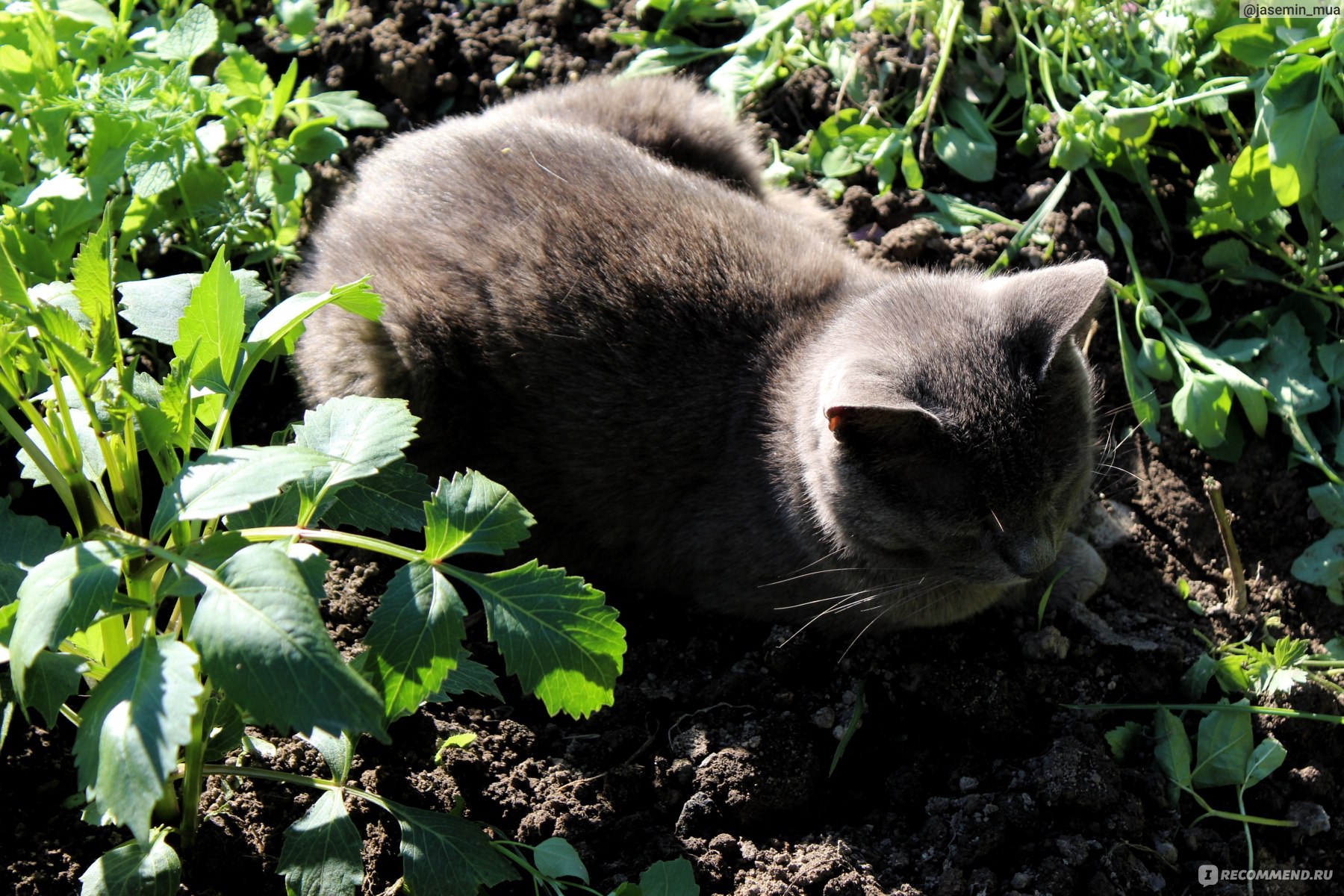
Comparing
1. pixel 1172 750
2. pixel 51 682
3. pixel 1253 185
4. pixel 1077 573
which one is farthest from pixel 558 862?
pixel 1253 185

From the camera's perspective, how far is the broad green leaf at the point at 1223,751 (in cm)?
242

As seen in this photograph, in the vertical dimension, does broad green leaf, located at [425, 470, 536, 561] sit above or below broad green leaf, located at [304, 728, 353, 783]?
above

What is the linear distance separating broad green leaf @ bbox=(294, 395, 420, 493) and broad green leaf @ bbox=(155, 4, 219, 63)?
1.71 m

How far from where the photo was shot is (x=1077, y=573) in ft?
9.32

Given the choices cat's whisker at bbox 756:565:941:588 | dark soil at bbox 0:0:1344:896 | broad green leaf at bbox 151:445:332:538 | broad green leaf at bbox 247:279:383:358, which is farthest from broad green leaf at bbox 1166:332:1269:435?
broad green leaf at bbox 151:445:332:538

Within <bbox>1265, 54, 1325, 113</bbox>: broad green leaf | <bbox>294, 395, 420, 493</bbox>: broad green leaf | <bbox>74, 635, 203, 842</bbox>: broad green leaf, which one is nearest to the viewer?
<bbox>74, 635, 203, 842</bbox>: broad green leaf

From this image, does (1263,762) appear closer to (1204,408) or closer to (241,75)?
(1204,408)

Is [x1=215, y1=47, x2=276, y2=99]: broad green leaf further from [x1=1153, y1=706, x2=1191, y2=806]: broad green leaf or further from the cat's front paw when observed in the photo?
[x1=1153, y1=706, x2=1191, y2=806]: broad green leaf

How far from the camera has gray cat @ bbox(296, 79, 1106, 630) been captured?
2486 mm

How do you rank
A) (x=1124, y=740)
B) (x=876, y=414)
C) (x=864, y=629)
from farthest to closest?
(x=864, y=629)
(x=1124, y=740)
(x=876, y=414)

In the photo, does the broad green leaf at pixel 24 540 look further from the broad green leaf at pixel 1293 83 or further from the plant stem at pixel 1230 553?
the broad green leaf at pixel 1293 83

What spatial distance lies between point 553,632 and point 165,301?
100 cm

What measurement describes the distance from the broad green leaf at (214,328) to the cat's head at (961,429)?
111 centimetres

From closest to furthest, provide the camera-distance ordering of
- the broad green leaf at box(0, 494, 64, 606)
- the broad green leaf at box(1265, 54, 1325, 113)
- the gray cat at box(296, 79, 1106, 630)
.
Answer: the broad green leaf at box(0, 494, 64, 606), the gray cat at box(296, 79, 1106, 630), the broad green leaf at box(1265, 54, 1325, 113)
